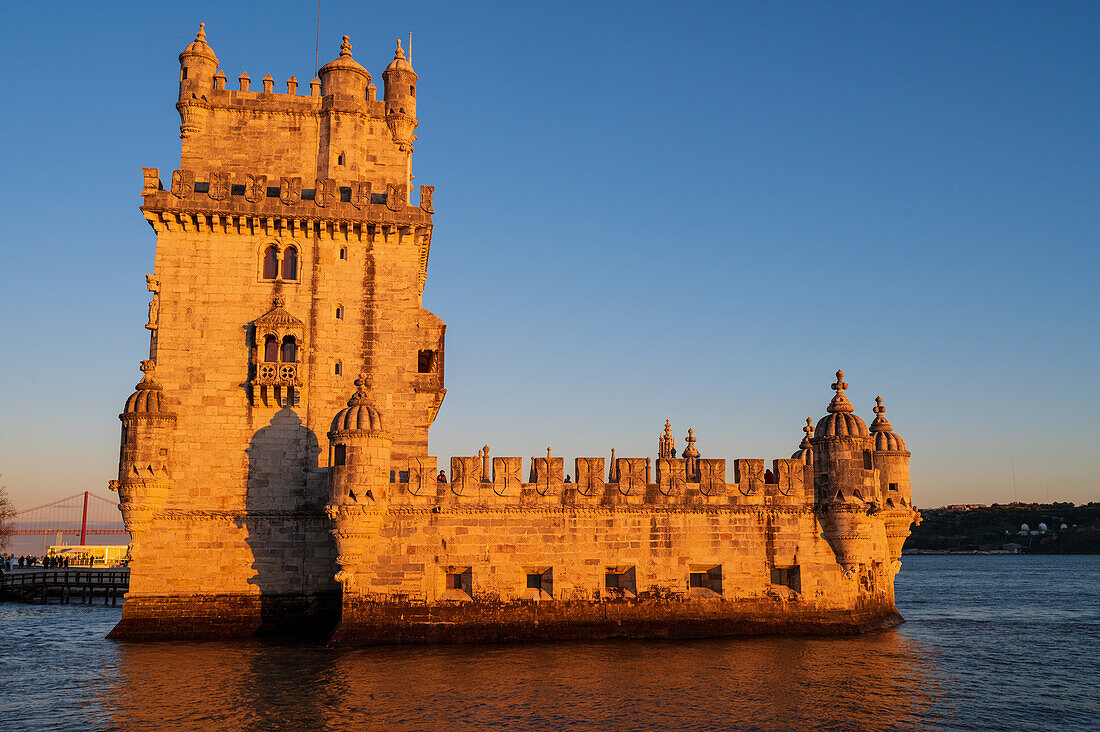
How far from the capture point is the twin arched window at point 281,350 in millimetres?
27906

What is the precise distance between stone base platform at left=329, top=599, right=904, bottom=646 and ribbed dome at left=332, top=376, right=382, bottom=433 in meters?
5.59

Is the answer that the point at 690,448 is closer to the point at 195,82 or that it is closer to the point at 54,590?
the point at 195,82

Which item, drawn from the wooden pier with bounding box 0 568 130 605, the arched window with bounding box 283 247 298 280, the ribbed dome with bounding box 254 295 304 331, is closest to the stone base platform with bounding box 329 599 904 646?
the ribbed dome with bounding box 254 295 304 331

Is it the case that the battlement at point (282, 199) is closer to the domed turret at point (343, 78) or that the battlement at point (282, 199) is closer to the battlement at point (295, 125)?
the battlement at point (295, 125)

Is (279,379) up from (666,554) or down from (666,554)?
up

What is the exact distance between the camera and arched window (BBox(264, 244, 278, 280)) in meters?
28.8

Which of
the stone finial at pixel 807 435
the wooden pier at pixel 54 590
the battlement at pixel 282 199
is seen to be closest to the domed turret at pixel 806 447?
the stone finial at pixel 807 435

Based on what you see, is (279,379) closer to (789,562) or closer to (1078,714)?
(789,562)

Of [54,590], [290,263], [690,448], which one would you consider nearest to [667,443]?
[690,448]

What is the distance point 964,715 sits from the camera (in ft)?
58.2

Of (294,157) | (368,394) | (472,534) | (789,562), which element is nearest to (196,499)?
(368,394)

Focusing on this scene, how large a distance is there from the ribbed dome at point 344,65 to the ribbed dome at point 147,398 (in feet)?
43.0

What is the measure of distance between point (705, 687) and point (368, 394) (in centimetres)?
1540

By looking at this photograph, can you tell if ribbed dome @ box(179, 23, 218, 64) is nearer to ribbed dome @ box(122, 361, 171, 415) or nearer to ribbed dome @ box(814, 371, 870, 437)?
ribbed dome @ box(122, 361, 171, 415)
